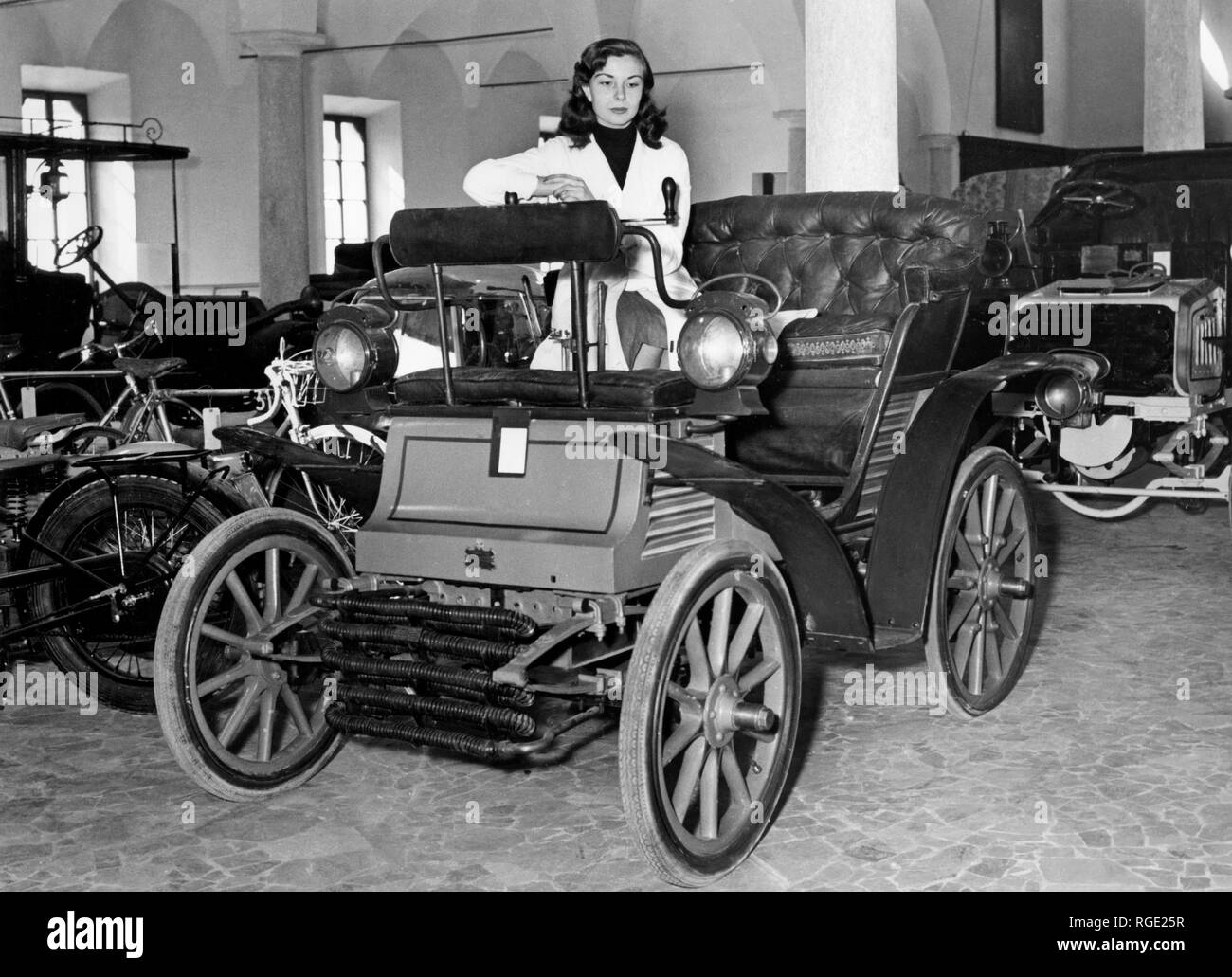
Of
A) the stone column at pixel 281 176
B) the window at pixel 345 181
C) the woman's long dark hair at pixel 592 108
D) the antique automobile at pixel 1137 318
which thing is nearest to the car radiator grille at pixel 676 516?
the woman's long dark hair at pixel 592 108

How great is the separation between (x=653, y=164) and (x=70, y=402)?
6202 millimetres

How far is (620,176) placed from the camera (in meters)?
4.27

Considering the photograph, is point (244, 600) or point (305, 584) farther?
point (305, 584)

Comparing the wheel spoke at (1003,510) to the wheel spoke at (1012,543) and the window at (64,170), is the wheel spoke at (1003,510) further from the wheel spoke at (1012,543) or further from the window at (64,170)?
the window at (64,170)

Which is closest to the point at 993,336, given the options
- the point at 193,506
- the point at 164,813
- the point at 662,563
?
the point at 662,563

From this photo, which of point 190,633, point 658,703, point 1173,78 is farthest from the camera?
point 1173,78

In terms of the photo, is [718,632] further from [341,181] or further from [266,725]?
[341,181]

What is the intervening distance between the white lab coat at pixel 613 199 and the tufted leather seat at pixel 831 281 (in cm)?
42

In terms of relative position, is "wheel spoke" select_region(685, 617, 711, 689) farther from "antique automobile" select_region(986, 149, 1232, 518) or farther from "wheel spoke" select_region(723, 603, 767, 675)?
"antique automobile" select_region(986, 149, 1232, 518)

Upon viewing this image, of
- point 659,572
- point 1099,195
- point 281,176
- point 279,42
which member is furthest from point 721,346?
point 279,42

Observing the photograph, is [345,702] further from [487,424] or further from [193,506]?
[193,506]

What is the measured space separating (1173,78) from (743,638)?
12.7 m

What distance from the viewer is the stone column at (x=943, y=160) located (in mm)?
22219

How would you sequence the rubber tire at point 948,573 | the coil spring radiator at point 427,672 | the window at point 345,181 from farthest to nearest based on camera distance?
the window at point 345,181, the rubber tire at point 948,573, the coil spring radiator at point 427,672
